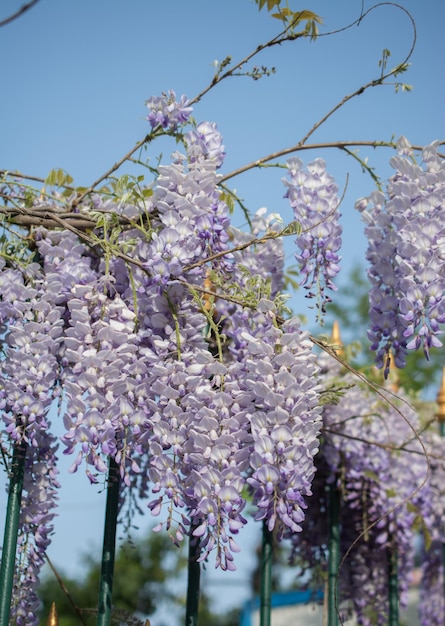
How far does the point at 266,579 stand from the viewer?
2383 mm

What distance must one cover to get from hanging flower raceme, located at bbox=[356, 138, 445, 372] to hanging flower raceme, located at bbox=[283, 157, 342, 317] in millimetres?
116

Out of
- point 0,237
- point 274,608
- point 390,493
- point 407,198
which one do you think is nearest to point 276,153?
point 407,198

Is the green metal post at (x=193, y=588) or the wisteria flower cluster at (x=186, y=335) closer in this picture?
the wisteria flower cluster at (x=186, y=335)

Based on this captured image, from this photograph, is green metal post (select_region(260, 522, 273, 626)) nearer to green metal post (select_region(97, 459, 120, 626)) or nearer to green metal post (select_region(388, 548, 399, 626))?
green metal post (select_region(97, 459, 120, 626))

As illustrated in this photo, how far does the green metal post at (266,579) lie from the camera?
7.56 feet

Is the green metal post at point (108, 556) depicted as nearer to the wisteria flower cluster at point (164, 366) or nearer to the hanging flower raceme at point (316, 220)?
the wisteria flower cluster at point (164, 366)

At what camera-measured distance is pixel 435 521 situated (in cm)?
370

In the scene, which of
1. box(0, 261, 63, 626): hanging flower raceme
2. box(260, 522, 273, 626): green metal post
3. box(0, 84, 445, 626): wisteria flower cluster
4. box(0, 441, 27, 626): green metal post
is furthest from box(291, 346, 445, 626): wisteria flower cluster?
box(0, 441, 27, 626): green metal post

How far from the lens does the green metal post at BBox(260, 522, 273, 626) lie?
2.30 metres

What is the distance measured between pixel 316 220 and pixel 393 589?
4.97ft

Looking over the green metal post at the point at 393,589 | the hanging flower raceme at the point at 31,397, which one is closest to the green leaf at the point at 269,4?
the hanging flower raceme at the point at 31,397

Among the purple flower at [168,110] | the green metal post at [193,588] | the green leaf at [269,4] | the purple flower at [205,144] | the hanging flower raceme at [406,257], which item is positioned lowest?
the green metal post at [193,588]

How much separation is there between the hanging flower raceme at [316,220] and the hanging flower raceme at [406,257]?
116mm

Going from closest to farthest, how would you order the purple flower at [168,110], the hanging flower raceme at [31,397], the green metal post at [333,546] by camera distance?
the hanging flower raceme at [31,397], the purple flower at [168,110], the green metal post at [333,546]
